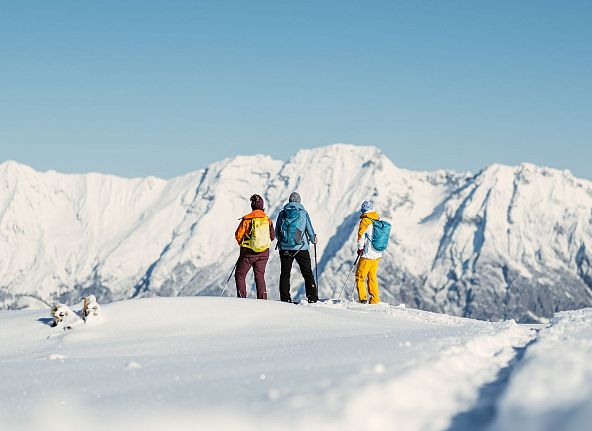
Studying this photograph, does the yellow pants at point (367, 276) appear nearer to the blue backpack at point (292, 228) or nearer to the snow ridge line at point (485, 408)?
the blue backpack at point (292, 228)

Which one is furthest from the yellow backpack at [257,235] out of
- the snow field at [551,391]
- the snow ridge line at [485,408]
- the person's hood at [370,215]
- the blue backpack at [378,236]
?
the snow ridge line at [485,408]

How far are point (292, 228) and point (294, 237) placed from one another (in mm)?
226

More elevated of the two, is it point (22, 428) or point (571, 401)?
point (571, 401)

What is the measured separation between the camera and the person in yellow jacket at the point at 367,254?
762 inches

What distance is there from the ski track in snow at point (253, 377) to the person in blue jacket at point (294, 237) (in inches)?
→ 230

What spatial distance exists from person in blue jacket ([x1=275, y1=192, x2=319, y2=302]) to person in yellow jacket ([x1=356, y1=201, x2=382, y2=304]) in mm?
2250

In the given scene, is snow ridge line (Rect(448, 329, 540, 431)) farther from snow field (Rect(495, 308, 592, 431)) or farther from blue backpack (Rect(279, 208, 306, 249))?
blue backpack (Rect(279, 208, 306, 249))

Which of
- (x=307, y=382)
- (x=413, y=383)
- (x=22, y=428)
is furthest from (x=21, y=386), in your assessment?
(x=413, y=383)

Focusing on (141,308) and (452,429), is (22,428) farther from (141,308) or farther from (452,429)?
(141,308)

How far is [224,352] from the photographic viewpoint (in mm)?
8852

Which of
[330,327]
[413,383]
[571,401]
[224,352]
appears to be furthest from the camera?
[330,327]

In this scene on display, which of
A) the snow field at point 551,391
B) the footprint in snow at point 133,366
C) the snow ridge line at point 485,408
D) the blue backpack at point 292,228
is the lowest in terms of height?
the footprint in snow at point 133,366

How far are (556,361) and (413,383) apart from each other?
→ 123cm

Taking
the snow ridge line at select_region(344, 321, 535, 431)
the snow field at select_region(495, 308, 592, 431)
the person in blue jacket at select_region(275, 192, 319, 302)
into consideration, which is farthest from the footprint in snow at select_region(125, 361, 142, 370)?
the person in blue jacket at select_region(275, 192, 319, 302)
